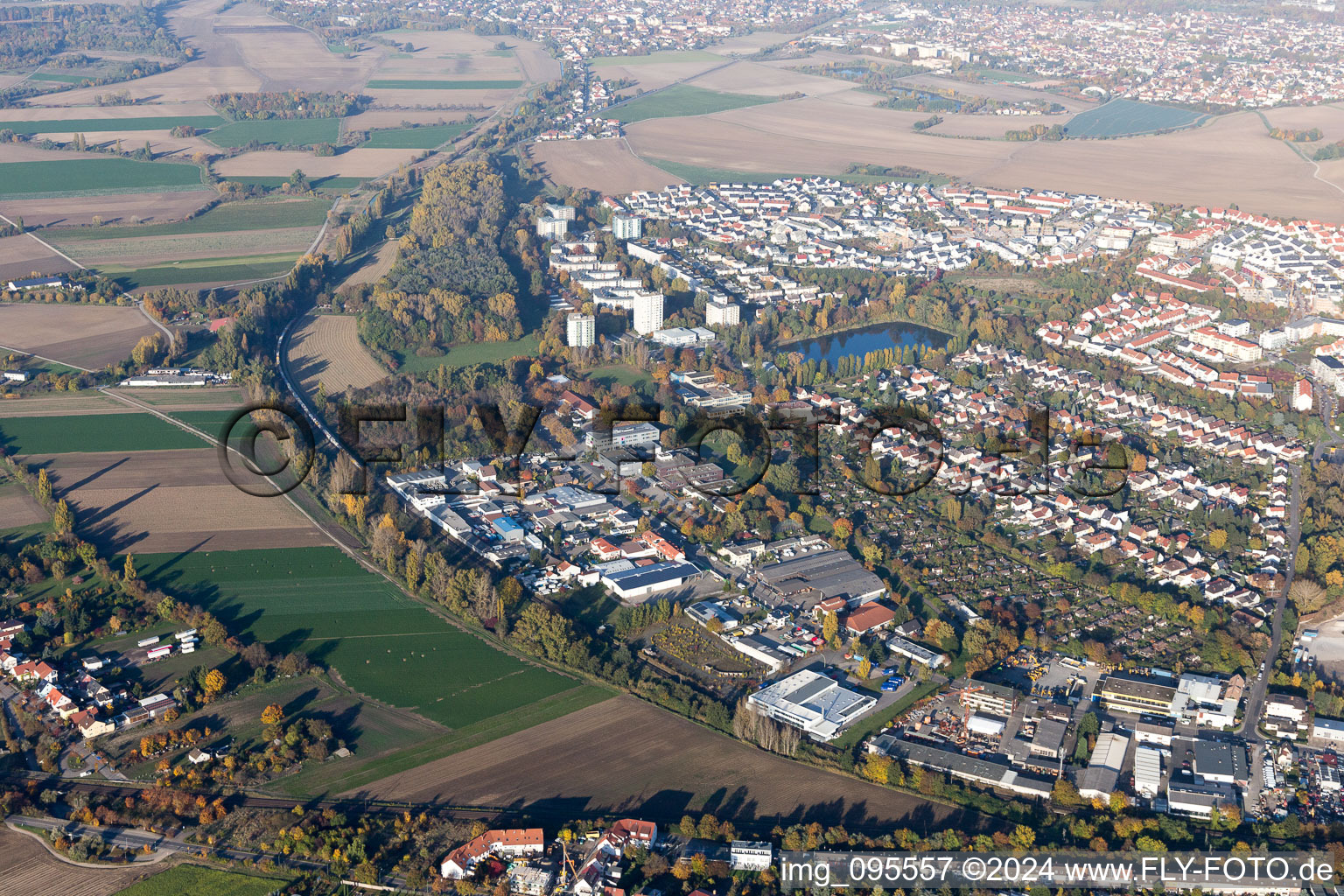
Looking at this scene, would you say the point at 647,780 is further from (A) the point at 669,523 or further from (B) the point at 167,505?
(B) the point at 167,505

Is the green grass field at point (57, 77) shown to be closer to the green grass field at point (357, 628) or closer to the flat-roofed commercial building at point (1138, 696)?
the green grass field at point (357, 628)

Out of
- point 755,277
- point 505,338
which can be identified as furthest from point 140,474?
point 755,277

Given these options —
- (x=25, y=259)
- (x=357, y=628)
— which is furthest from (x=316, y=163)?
(x=357, y=628)

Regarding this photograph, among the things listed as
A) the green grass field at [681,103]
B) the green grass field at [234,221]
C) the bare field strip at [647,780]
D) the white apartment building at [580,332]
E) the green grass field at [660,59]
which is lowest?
the bare field strip at [647,780]

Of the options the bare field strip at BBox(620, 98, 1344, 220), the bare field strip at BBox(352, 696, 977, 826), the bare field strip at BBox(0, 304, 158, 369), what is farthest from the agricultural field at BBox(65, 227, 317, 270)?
the bare field strip at BBox(352, 696, 977, 826)

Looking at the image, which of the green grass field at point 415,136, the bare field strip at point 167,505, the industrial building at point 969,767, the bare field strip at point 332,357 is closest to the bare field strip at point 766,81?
the green grass field at point 415,136

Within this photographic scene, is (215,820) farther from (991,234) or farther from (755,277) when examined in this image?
(991,234)
